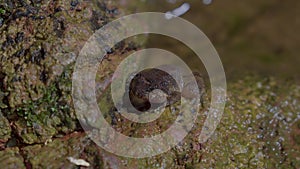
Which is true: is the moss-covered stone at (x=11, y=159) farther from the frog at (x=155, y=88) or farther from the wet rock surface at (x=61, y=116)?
the frog at (x=155, y=88)

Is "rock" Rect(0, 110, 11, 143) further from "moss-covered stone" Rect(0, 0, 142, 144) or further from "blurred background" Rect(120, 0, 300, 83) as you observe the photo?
"blurred background" Rect(120, 0, 300, 83)

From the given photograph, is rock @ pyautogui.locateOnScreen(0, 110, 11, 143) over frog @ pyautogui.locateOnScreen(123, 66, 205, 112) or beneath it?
beneath

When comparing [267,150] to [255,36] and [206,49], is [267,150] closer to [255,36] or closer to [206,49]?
[206,49]

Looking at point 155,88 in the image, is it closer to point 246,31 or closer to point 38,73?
point 38,73

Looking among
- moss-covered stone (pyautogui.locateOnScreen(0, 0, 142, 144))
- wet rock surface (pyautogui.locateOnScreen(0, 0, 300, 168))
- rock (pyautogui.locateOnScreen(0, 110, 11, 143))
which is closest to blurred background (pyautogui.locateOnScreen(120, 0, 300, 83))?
wet rock surface (pyautogui.locateOnScreen(0, 0, 300, 168))

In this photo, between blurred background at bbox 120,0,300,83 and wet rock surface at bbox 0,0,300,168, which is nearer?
wet rock surface at bbox 0,0,300,168

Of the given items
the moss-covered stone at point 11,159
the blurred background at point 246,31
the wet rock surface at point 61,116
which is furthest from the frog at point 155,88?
the blurred background at point 246,31
